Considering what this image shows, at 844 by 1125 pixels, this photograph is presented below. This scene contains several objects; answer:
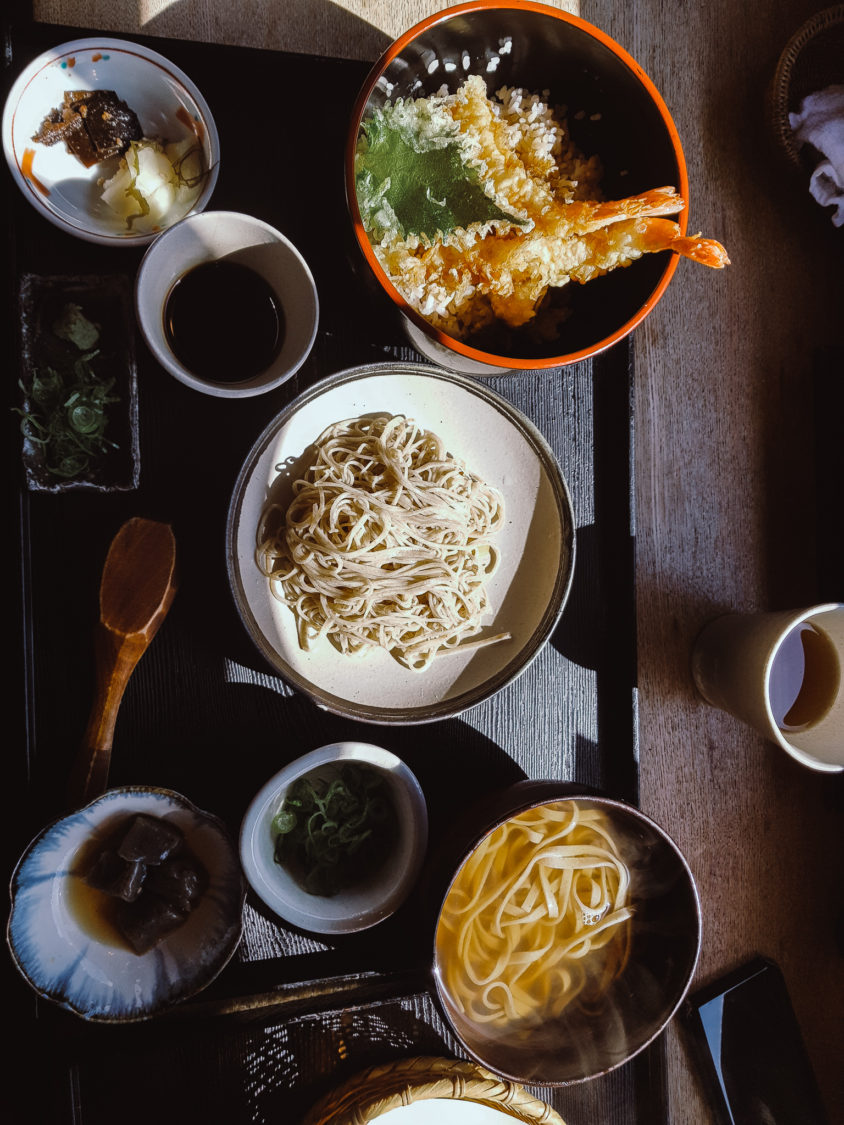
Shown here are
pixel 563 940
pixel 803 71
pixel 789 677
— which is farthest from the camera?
pixel 803 71

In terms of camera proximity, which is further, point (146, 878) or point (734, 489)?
point (734, 489)

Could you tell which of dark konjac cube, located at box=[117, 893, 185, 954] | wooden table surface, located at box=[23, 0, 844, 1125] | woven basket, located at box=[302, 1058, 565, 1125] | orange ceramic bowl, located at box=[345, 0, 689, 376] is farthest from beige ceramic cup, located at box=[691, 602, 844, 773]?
dark konjac cube, located at box=[117, 893, 185, 954]

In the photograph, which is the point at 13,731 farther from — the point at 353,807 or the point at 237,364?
the point at 237,364

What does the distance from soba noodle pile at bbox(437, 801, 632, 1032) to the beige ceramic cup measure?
0.42 metres

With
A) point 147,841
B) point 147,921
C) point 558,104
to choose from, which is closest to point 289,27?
point 558,104

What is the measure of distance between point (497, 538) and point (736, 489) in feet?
2.11

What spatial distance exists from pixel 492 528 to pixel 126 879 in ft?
2.87

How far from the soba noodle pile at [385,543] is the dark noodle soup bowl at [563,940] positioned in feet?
1.16

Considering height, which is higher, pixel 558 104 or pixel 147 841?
pixel 558 104

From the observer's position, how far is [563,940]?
4.93 ft

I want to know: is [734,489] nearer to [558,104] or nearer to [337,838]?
[558,104]

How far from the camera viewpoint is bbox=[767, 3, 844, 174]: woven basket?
1.75 metres

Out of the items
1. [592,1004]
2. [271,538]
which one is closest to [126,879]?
[271,538]

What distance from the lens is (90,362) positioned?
1427mm
